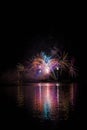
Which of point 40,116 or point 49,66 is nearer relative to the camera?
point 40,116

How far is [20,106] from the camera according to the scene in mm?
47312

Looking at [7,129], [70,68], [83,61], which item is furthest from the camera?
[83,61]

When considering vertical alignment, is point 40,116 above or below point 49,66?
below

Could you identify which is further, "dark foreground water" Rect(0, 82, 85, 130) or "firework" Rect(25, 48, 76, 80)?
"firework" Rect(25, 48, 76, 80)

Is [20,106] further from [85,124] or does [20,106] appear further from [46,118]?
[85,124]

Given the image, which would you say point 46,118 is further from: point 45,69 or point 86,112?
point 45,69

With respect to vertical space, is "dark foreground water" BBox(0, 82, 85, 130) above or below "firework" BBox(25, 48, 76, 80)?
below

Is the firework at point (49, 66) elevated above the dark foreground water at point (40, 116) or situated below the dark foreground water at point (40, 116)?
above

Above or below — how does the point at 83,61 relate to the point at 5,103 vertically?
above

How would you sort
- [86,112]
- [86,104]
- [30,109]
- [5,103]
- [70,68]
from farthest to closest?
[70,68] → [5,103] → [86,104] → [30,109] → [86,112]

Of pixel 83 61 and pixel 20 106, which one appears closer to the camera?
pixel 20 106

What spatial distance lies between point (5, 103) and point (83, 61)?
10598 cm

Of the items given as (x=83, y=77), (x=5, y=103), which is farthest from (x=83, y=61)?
(x=5, y=103)

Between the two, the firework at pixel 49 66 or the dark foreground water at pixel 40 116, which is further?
the firework at pixel 49 66
